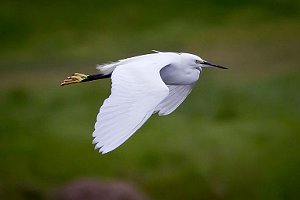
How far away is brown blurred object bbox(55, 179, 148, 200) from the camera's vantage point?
1017 centimetres

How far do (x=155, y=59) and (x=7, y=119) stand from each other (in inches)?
241

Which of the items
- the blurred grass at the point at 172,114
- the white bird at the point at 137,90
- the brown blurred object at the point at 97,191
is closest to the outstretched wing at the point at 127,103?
the white bird at the point at 137,90

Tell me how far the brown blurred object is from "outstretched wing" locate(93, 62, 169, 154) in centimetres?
400

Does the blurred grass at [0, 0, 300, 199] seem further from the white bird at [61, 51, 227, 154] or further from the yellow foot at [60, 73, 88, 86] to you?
the white bird at [61, 51, 227, 154]

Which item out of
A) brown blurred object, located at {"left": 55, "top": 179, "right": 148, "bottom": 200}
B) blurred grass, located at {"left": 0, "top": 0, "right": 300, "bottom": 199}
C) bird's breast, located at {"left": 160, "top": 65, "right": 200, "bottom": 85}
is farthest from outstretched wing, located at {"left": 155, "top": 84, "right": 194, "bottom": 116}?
blurred grass, located at {"left": 0, "top": 0, "right": 300, "bottom": 199}

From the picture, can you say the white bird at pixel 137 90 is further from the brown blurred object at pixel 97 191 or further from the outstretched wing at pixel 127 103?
→ the brown blurred object at pixel 97 191

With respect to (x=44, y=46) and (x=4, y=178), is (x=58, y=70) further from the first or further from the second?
(x=4, y=178)

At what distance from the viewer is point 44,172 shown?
429 inches

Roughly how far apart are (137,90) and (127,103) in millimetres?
169

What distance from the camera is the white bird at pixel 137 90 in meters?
5.45

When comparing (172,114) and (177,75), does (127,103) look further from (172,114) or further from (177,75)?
(172,114)

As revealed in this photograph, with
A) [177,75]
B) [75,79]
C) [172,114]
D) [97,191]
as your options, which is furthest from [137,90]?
[172,114]

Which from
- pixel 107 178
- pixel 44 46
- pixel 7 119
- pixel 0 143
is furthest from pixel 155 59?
pixel 44 46

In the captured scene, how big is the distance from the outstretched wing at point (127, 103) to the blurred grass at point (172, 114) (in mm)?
4560
